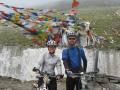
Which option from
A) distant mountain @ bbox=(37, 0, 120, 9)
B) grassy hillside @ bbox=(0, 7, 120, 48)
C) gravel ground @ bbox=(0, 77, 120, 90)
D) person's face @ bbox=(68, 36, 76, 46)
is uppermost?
distant mountain @ bbox=(37, 0, 120, 9)

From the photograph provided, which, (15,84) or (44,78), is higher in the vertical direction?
(44,78)

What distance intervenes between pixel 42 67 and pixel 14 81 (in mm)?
7828

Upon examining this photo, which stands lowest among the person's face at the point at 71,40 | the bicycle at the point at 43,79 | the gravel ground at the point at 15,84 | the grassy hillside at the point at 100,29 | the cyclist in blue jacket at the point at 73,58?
the gravel ground at the point at 15,84

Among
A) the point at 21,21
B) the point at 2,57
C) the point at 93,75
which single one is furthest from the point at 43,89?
the point at 2,57

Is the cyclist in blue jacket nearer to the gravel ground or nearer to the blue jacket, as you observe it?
the blue jacket

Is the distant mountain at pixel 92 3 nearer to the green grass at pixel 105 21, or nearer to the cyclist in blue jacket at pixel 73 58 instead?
the green grass at pixel 105 21

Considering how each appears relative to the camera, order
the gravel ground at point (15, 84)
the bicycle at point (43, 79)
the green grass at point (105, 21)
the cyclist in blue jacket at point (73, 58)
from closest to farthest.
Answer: the bicycle at point (43, 79)
the cyclist in blue jacket at point (73, 58)
the gravel ground at point (15, 84)
the green grass at point (105, 21)

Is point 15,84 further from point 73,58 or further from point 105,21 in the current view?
point 73,58

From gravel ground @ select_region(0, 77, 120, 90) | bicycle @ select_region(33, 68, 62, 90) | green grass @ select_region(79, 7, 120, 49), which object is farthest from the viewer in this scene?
green grass @ select_region(79, 7, 120, 49)

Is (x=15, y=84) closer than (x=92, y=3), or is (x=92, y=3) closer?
(x=15, y=84)

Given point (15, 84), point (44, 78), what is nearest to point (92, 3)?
point (15, 84)

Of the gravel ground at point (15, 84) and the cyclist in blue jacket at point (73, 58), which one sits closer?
the cyclist in blue jacket at point (73, 58)

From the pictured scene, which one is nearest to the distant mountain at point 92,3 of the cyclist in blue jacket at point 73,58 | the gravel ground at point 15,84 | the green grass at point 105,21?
the green grass at point 105,21

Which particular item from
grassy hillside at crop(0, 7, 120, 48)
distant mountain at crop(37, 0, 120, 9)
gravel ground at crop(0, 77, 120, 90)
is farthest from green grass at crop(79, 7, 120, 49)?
gravel ground at crop(0, 77, 120, 90)
